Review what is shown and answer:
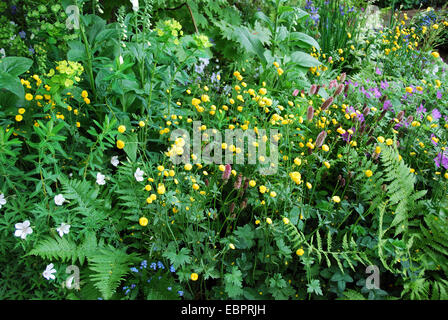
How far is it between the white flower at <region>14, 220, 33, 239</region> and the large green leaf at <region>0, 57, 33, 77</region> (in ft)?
2.76

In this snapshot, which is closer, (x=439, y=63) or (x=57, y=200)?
(x=57, y=200)

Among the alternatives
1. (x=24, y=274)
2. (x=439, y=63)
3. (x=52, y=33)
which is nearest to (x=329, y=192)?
(x=24, y=274)

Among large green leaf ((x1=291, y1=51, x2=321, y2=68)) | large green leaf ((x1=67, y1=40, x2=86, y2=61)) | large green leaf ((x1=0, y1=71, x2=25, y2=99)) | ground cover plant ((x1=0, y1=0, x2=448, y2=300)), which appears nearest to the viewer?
ground cover plant ((x1=0, y1=0, x2=448, y2=300))

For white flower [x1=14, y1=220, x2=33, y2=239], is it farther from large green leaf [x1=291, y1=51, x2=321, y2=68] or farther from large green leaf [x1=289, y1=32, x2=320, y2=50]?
large green leaf [x1=289, y1=32, x2=320, y2=50]

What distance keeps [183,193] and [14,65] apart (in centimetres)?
119

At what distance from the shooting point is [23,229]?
5.20ft

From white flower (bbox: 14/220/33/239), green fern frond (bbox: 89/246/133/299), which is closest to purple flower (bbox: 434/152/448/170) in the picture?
green fern frond (bbox: 89/246/133/299)

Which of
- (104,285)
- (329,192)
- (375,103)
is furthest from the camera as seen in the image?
(375,103)

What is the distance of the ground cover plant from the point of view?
1600mm

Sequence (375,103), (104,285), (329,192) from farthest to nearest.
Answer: (375,103) < (329,192) < (104,285)

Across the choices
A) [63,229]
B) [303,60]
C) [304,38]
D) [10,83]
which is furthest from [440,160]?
[10,83]

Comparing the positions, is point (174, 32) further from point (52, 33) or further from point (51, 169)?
point (51, 169)

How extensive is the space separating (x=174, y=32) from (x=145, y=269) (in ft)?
4.03
